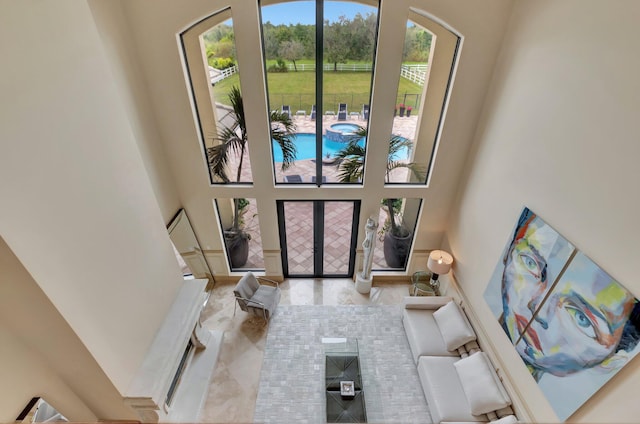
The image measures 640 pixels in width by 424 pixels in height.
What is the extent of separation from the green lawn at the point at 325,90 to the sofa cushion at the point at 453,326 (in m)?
3.46

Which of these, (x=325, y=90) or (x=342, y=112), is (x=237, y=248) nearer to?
(x=342, y=112)

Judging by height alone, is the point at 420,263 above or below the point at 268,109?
below

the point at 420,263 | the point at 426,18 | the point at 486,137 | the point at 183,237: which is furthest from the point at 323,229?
the point at 426,18

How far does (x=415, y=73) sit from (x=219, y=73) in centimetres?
311

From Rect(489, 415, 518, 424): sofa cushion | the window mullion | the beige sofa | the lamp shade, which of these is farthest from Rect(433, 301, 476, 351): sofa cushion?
the window mullion

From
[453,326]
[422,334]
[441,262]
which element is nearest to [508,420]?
[453,326]

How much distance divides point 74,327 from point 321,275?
4833 mm

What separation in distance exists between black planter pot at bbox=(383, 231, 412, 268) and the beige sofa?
1288 millimetres

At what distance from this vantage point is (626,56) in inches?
103

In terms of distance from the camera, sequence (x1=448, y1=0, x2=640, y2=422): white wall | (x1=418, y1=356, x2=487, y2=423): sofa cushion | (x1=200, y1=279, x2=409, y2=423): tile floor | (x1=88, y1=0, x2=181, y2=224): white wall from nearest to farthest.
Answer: (x1=448, y1=0, x2=640, y2=422): white wall → (x1=88, y1=0, x2=181, y2=224): white wall → (x1=418, y1=356, x2=487, y2=423): sofa cushion → (x1=200, y1=279, x2=409, y2=423): tile floor

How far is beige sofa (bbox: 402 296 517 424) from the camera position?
396 centimetres

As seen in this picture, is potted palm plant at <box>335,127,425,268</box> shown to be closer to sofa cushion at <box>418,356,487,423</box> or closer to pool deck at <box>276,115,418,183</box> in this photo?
pool deck at <box>276,115,418,183</box>

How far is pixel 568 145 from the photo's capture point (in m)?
3.18

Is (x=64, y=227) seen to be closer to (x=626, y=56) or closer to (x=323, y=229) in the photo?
(x=323, y=229)
